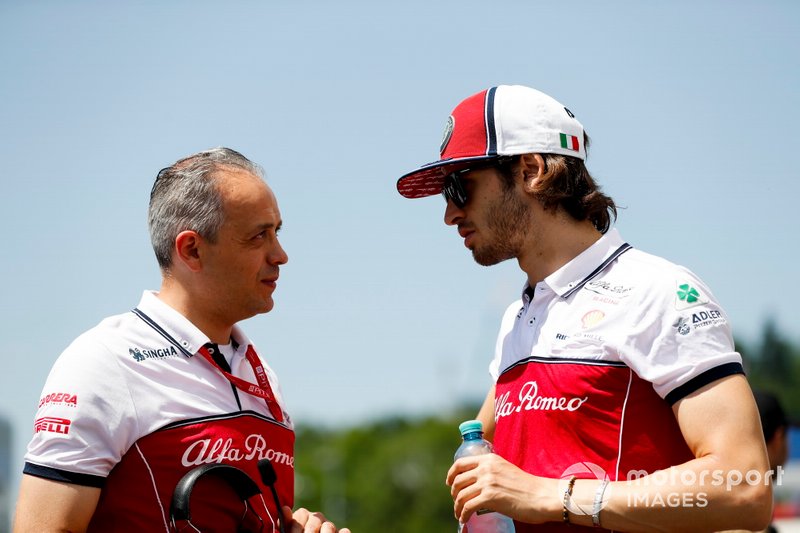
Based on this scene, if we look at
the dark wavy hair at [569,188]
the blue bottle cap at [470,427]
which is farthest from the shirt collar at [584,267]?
the blue bottle cap at [470,427]

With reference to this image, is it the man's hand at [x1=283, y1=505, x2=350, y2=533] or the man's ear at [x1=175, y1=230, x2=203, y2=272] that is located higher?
the man's ear at [x1=175, y1=230, x2=203, y2=272]

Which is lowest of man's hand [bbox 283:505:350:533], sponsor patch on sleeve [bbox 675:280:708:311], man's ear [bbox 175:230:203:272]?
man's hand [bbox 283:505:350:533]

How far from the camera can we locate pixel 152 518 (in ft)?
14.5

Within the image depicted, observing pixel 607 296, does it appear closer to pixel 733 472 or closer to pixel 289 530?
pixel 733 472

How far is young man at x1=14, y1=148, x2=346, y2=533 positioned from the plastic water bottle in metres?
0.80

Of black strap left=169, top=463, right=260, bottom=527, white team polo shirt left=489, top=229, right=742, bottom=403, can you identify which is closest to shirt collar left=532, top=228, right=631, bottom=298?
white team polo shirt left=489, top=229, right=742, bottom=403

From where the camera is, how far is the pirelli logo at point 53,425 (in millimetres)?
4281

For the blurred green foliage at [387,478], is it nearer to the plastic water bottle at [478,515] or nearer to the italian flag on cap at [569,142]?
the italian flag on cap at [569,142]

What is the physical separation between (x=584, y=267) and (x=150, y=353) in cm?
211

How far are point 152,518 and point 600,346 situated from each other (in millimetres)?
2133

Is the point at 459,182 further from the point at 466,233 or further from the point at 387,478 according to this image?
the point at 387,478

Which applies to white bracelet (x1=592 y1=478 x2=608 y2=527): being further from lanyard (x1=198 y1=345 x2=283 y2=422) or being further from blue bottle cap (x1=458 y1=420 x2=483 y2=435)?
lanyard (x1=198 y1=345 x2=283 y2=422)

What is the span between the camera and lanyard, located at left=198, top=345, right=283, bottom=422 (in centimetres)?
483

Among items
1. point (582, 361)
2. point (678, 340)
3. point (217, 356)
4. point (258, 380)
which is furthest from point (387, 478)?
point (678, 340)
